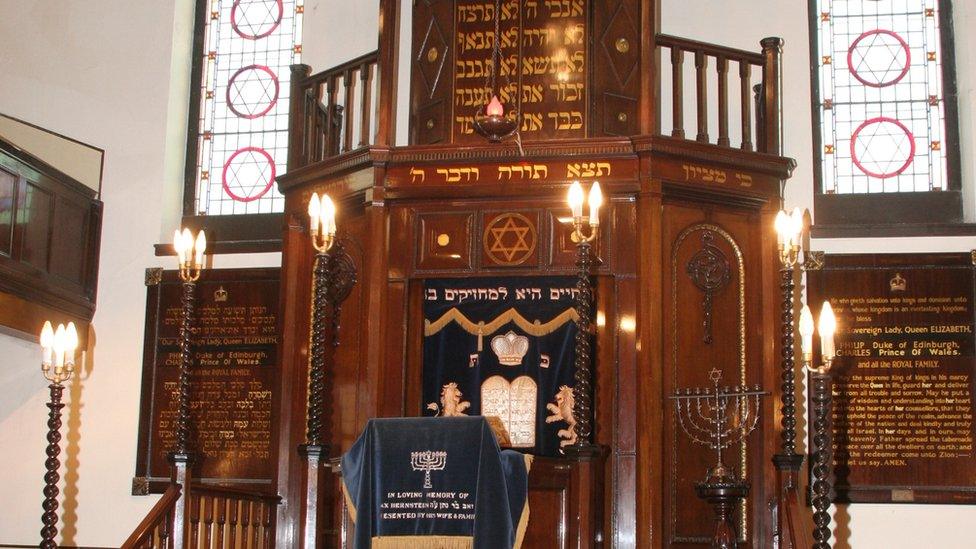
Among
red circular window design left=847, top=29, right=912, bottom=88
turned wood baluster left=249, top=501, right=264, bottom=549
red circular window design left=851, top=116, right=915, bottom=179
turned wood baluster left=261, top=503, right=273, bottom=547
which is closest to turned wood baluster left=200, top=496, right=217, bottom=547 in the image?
turned wood baluster left=249, top=501, right=264, bottom=549

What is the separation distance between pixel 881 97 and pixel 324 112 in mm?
4534

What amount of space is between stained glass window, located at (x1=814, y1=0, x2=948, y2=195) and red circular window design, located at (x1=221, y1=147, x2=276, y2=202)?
472 cm

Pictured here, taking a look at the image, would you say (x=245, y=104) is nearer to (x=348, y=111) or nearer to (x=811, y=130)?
(x=348, y=111)

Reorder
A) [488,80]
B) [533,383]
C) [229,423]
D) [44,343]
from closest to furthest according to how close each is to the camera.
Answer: [44,343] → [533,383] → [488,80] → [229,423]

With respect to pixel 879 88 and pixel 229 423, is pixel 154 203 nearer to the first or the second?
pixel 229 423

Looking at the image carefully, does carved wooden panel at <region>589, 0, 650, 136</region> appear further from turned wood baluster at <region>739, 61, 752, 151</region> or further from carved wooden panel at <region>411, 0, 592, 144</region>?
turned wood baluster at <region>739, 61, 752, 151</region>

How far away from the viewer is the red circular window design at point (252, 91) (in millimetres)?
12273

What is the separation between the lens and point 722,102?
10.1 m

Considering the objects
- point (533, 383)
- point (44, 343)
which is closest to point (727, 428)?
point (533, 383)

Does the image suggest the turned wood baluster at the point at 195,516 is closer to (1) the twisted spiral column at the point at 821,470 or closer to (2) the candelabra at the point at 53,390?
(2) the candelabra at the point at 53,390

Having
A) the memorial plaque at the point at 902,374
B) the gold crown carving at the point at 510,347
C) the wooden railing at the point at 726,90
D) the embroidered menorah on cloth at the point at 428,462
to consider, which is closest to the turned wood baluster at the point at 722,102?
the wooden railing at the point at 726,90

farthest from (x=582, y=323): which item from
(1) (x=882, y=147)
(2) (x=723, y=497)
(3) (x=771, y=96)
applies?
(1) (x=882, y=147)

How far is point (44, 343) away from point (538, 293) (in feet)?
10.9

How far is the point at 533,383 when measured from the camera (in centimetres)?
966
